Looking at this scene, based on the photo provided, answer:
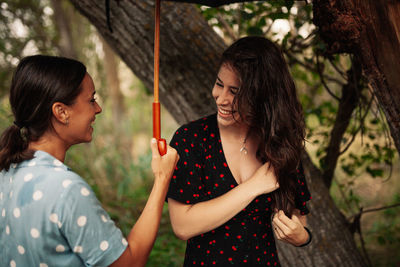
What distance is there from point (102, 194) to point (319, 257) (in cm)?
310

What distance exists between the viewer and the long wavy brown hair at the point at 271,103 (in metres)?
1.59

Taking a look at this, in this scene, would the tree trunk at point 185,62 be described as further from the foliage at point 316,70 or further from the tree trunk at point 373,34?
the tree trunk at point 373,34

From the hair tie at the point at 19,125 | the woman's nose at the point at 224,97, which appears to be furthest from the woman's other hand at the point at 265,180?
the hair tie at the point at 19,125

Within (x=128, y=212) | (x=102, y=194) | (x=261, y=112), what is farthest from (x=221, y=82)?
(x=102, y=194)

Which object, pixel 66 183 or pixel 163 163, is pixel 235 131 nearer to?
pixel 163 163

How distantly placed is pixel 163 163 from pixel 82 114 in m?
0.35

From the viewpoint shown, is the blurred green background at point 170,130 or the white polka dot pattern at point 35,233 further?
the blurred green background at point 170,130

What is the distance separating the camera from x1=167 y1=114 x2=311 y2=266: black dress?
5.32 feet

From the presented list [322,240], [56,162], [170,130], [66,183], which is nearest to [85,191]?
[66,183]

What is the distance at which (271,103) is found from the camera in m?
1.64

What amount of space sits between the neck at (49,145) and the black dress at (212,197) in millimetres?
491

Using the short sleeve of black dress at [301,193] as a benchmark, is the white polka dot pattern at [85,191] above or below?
above

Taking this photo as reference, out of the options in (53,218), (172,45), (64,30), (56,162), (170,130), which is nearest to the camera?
(53,218)

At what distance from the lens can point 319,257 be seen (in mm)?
2418
